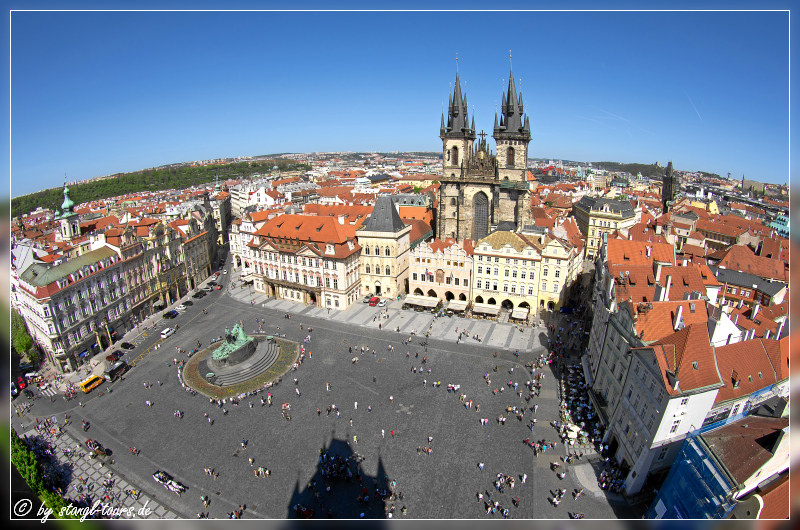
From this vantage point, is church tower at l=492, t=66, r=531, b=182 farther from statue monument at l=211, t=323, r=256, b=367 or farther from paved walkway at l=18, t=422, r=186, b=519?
paved walkway at l=18, t=422, r=186, b=519

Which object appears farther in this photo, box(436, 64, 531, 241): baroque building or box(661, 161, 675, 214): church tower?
box(661, 161, 675, 214): church tower

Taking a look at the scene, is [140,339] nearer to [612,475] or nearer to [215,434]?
[215,434]

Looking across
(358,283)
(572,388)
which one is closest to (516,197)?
(358,283)

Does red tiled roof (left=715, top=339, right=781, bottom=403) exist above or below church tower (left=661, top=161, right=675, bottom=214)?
below

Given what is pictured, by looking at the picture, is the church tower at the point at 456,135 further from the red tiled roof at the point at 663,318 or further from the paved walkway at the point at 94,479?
the paved walkway at the point at 94,479

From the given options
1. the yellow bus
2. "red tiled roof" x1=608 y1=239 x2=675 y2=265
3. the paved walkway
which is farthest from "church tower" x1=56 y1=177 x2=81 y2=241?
"red tiled roof" x1=608 y1=239 x2=675 y2=265

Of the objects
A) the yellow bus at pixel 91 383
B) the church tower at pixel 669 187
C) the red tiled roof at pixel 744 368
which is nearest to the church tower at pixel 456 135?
the red tiled roof at pixel 744 368
